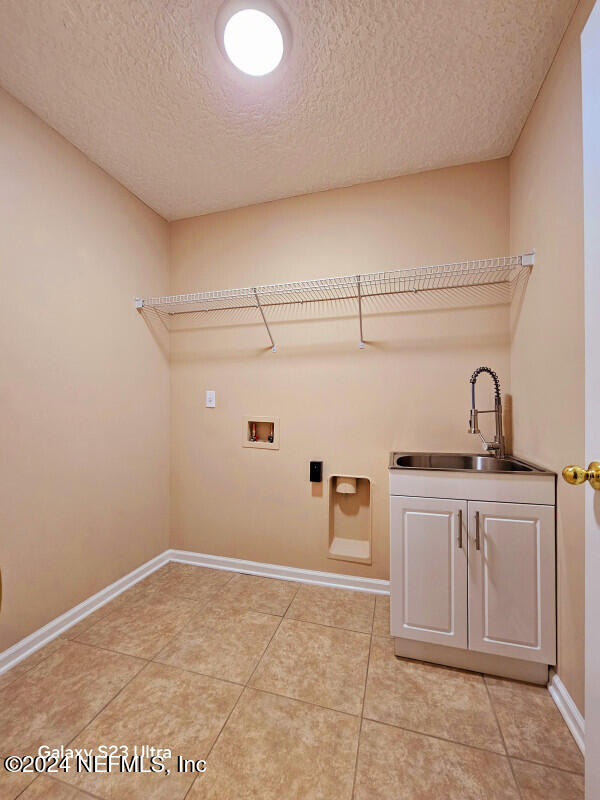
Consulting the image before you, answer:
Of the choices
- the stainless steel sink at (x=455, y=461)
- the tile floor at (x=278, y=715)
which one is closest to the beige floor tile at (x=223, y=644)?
the tile floor at (x=278, y=715)

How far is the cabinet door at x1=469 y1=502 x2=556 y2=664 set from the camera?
1.38m

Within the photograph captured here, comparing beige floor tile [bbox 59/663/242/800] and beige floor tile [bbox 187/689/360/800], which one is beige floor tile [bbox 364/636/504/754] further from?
beige floor tile [bbox 59/663/242/800]

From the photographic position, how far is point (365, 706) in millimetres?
1310

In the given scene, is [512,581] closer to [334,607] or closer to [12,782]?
[334,607]

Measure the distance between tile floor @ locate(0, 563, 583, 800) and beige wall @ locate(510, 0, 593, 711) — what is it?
1.11ft

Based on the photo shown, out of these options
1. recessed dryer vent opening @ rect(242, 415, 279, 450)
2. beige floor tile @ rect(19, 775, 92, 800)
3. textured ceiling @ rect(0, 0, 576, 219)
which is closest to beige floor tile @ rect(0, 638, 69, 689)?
beige floor tile @ rect(19, 775, 92, 800)

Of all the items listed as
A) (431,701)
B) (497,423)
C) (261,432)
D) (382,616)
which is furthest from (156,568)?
(497,423)

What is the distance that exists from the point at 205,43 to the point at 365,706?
2.71 metres

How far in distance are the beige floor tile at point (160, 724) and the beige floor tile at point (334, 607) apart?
0.61m

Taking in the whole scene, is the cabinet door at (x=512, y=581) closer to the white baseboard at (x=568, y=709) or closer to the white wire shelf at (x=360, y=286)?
the white baseboard at (x=568, y=709)

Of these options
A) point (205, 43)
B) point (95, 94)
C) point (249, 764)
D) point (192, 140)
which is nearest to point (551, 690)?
point (249, 764)

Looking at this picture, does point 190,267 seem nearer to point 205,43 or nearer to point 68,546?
point 205,43

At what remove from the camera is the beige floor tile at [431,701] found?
3.98 feet

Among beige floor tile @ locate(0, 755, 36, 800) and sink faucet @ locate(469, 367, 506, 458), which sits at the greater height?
sink faucet @ locate(469, 367, 506, 458)
